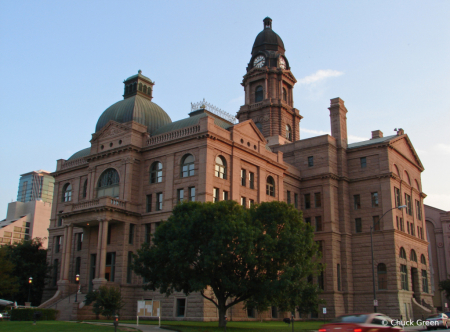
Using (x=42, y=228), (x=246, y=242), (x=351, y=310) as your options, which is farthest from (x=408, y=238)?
(x=42, y=228)

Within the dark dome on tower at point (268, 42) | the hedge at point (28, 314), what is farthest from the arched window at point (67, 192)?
the dark dome on tower at point (268, 42)

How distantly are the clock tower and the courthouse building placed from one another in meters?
4.12

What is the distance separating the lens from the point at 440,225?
289 feet

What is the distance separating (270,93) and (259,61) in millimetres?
6998

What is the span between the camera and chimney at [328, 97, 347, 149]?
6853 cm

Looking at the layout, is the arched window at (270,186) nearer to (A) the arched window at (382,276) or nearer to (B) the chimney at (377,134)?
(A) the arched window at (382,276)

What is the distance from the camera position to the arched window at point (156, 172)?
54603 millimetres

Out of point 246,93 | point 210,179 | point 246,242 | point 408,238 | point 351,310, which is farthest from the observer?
point 246,93

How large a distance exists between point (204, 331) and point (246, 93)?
57.9 m

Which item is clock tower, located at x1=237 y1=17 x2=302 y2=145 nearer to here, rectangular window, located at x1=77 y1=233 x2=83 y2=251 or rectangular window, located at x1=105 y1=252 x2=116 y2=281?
rectangular window, located at x1=77 y1=233 x2=83 y2=251

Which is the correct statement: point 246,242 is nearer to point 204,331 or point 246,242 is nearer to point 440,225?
point 204,331

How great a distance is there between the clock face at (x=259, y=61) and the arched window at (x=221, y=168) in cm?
3662

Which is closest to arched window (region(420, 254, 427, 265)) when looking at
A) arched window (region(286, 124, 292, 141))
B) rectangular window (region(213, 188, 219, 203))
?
arched window (region(286, 124, 292, 141))

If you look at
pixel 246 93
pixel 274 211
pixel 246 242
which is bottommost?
pixel 246 242
